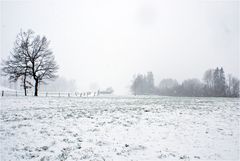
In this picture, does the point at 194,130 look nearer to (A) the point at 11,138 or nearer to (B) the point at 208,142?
(B) the point at 208,142

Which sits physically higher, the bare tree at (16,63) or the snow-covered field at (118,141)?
the bare tree at (16,63)

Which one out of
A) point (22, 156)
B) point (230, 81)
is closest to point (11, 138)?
point (22, 156)

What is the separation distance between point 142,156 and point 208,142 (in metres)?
4.06

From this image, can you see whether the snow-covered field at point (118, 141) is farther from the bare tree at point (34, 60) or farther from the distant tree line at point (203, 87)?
the distant tree line at point (203, 87)

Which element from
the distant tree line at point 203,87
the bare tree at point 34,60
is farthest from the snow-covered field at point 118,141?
the distant tree line at point 203,87

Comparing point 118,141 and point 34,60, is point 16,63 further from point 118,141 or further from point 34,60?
point 118,141

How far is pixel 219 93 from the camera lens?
70.3 metres

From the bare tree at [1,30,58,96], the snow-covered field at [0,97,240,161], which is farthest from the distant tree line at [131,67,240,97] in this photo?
the snow-covered field at [0,97,240,161]

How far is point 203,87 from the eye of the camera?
76125 millimetres

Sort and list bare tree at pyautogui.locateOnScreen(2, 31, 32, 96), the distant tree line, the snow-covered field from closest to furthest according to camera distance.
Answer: the snow-covered field → bare tree at pyautogui.locateOnScreen(2, 31, 32, 96) → the distant tree line

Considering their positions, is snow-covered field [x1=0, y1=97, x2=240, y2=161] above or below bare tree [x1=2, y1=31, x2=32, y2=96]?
below

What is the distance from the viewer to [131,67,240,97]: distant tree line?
72.3 meters

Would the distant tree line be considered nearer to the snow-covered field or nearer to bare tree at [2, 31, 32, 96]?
bare tree at [2, 31, 32, 96]

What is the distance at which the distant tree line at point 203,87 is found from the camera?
72306 millimetres
